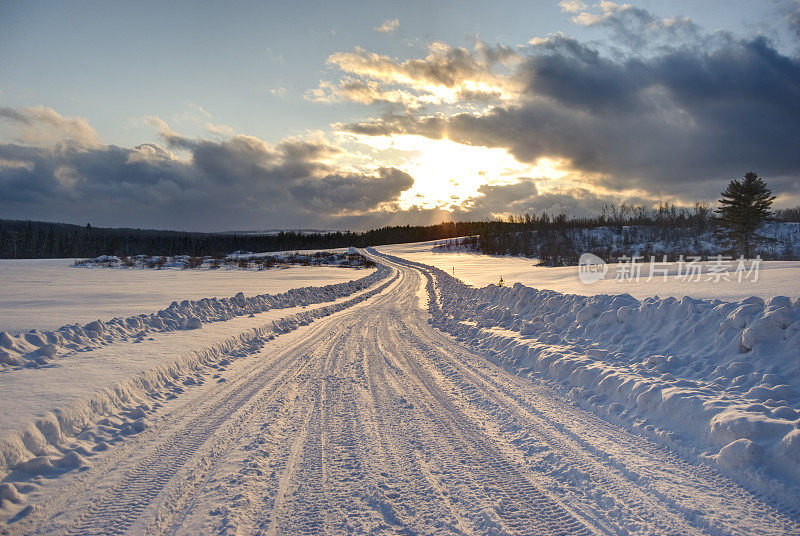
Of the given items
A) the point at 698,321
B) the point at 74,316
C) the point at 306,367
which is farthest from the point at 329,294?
the point at 698,321

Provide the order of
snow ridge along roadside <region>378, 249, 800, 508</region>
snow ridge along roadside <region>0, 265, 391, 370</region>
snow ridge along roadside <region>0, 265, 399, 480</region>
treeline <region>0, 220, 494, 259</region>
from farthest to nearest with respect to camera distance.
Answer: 1. treeline <region>0, 220, 494, 259</region>
2. snow ridge along roadside <region>0, 265, 391, 370</region>
3. snow ridge along roadside <region>0, 265, 399, 480</region>
4. snow ridge along roadside <region>378, 249, 800, 508</region>

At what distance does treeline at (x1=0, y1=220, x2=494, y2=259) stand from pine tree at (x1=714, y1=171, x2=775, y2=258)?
74.3 metres

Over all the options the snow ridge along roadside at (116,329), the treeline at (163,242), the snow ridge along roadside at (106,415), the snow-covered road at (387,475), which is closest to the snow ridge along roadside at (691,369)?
the snow-covered road at (387,475)

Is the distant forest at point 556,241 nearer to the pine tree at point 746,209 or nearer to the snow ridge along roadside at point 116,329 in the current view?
the pine tree at point 746,209

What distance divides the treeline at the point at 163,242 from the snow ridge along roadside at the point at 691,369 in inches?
2944

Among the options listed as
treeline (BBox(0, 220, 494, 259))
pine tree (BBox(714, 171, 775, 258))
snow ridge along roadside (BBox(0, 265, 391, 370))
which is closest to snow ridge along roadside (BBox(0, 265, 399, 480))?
snow ridge along roadside (BBox(0, 265, 391, 370))

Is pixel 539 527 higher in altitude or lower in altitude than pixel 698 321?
lower

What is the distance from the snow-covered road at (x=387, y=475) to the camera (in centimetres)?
320

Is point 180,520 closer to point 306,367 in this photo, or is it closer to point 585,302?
point 306,367

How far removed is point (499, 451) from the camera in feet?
14.4

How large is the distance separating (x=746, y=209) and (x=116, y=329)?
50.6m

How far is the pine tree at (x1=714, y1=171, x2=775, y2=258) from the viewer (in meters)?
38.3

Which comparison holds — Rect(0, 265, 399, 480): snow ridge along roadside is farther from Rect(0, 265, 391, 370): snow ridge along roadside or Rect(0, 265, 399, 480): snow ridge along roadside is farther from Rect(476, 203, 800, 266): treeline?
Rect(476, 203, 800, 266): treeline

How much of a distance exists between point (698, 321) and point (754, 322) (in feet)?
3.59
